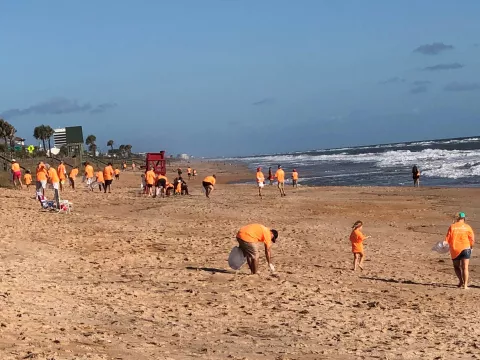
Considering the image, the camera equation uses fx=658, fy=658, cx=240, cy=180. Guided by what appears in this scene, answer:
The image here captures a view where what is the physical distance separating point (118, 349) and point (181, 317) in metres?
1.96

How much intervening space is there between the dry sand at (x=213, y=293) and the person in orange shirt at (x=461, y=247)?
0.35m

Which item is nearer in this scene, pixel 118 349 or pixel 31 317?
pixel 118 349

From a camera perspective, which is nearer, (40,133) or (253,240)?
(253,240)

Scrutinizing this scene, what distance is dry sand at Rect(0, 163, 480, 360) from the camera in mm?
7586

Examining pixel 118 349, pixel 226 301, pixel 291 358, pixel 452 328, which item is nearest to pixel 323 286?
pixel 226 301

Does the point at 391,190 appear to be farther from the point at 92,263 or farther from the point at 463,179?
the point at 92,263

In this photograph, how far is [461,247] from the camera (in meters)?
11.9

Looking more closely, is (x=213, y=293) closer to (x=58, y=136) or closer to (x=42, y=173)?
(x=42, y=173)

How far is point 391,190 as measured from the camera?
36156 millimetres

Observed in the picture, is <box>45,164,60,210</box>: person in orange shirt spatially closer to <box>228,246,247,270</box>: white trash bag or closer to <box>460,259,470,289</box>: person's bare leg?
<box>228,246,247,270</box>: white trash bag

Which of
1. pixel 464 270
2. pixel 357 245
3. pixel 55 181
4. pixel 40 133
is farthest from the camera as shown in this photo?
pixel 40 133

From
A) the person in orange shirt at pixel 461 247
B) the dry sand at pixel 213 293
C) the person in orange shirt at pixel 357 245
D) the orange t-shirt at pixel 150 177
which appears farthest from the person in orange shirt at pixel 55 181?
the person in orange shirt at pixel 461 247

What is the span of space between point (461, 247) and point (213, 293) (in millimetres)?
4684

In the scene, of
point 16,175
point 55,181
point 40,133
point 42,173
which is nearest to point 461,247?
point 55,181
